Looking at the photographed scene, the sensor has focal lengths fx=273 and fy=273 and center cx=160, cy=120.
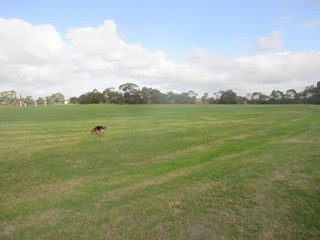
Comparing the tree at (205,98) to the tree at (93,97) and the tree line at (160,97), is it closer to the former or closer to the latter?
the tree line at (160,97)

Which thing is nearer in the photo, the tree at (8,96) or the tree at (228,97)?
the tree at (228,97)

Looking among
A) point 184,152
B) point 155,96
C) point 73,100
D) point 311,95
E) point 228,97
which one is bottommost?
point 184,152

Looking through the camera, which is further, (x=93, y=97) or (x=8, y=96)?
(x=8, y=96)

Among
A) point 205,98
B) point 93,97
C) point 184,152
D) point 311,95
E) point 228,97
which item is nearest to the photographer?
point 184,152

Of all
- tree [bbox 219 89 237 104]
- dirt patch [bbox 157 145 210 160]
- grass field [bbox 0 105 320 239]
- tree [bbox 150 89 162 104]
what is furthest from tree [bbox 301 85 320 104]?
grass field [bbox 0 105 320 239]

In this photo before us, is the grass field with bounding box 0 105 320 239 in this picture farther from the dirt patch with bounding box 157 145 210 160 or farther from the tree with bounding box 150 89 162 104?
the tree with bounding box 150 89 162 104

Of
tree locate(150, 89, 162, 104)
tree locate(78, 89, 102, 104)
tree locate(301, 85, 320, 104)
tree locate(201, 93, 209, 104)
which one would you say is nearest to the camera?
tree locate(301, 85, 320, 104)

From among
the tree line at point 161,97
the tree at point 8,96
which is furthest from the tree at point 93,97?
the tree at point 8,96

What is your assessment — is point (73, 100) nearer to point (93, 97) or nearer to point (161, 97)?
point (93, 97)

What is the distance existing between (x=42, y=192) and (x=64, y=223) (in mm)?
2054

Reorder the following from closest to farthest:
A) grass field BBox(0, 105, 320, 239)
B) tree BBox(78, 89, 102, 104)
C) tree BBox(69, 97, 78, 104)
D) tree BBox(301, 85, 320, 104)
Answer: grass field BBox(0, 105, 320, 239)
tree BBox(301, 85, 320, 104)
tree BBox(78, 89, 102, 104)
tree BBox(69, 97, 78, 104)

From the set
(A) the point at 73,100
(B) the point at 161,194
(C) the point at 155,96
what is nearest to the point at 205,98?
(C) the point at 155,96

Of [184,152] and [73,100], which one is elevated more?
[73,100]

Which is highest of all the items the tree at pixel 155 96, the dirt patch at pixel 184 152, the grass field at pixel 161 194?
the tree at pixel 155 96
